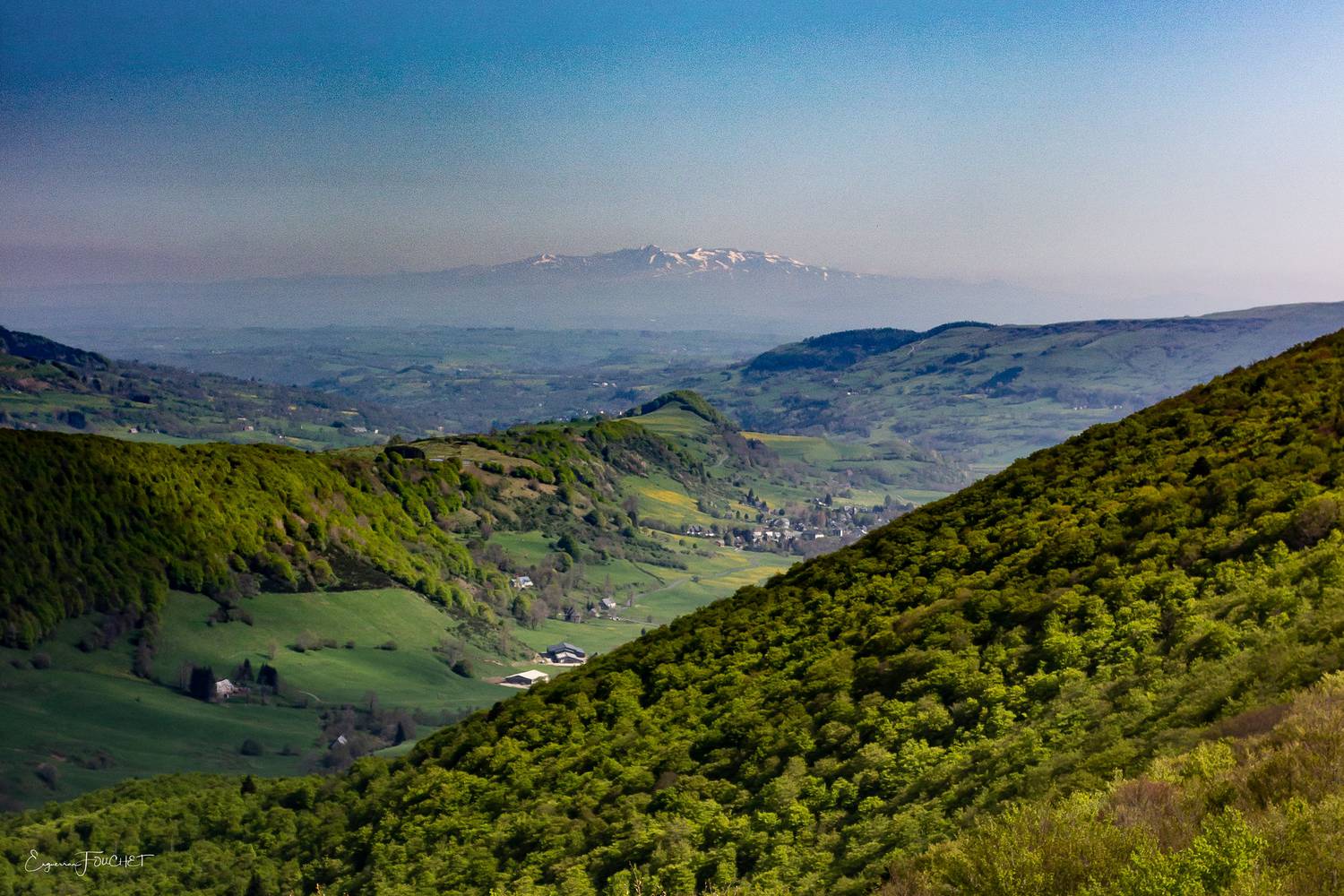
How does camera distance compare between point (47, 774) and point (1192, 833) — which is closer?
point (1192, 833)

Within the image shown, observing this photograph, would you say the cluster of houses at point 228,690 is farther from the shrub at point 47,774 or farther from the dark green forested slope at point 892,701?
the dark green forested slope at point 892,701

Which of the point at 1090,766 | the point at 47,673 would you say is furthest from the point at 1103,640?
the point at 47,673

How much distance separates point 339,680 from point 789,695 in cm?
15953

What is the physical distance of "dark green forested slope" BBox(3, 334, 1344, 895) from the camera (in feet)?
84.1

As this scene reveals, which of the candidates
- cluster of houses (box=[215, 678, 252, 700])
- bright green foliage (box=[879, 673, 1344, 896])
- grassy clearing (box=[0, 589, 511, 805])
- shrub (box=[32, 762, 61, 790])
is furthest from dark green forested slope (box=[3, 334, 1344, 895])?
cluster of houses (box=[215, 678, 252, 700])

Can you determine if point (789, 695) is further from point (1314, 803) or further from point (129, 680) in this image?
point (129, 680)

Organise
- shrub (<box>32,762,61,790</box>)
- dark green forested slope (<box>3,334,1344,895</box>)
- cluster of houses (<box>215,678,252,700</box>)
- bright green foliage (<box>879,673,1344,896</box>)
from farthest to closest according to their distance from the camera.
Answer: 1. cluster of houses (<box>215,678,252,700</box>)
2. shrub (<box>32,762,61,790</box>)
3. dark green forested slope (<box>3,334,1344,895</box>)
4. bright green foliage (<box>879,673,1344,896</box>)

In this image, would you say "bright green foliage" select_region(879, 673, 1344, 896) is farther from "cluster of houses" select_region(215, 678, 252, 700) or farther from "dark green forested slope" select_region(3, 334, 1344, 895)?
"cluster of houses" select_region(215, 678, 252, 700)

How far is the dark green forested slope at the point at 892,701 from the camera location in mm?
25641

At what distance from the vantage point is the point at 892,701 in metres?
33.6

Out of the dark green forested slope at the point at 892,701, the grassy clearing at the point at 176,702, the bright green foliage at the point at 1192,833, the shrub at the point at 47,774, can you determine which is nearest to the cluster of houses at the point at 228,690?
the grassy clearing at the point at 176,702

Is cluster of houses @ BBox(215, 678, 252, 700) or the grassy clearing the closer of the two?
the grassy clearing

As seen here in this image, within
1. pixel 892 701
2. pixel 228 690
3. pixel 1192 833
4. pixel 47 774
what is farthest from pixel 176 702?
pixel 1192 833

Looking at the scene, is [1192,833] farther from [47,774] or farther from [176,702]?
[176,702]
